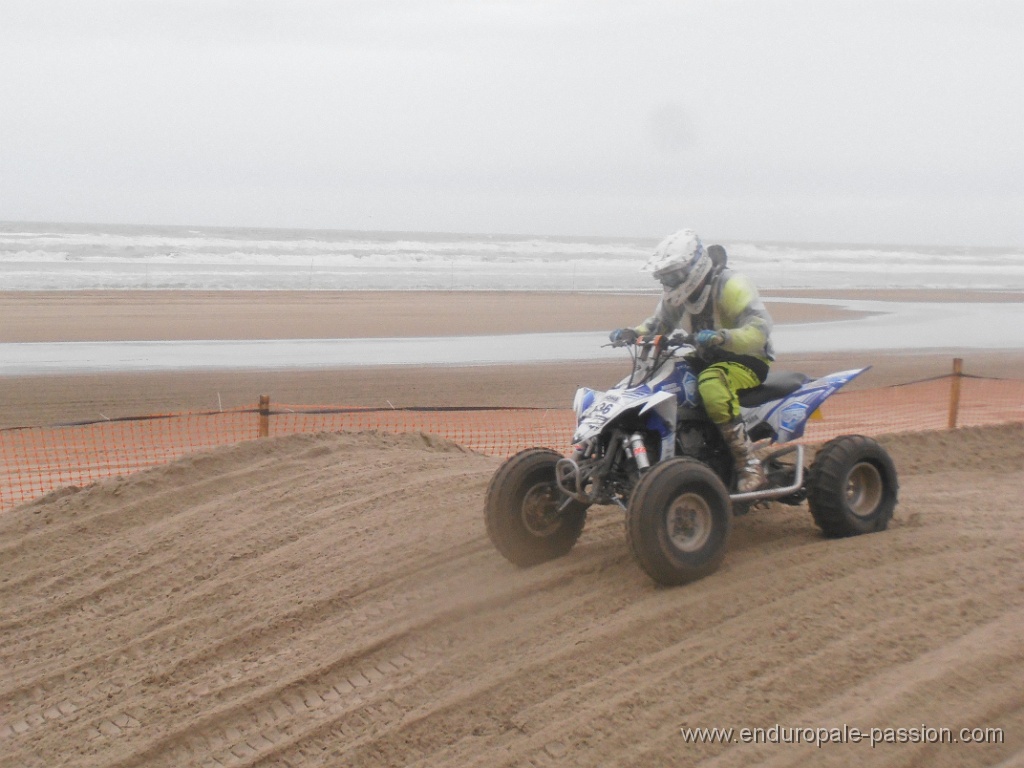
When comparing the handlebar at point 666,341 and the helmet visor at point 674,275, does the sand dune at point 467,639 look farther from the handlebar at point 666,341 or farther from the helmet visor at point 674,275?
the helmet visor at point 674,275

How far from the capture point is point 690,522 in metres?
5.38

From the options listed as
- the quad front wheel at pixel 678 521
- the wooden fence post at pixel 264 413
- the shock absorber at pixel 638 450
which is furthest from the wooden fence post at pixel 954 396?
the wooden fence post at pixel 264 413

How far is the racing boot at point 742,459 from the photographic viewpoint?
575 cm

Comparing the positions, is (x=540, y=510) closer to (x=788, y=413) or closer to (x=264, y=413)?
(x=788, y=413)

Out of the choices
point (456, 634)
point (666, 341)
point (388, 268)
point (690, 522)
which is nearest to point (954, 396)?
point (666, 341)

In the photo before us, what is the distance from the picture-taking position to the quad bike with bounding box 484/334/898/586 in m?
5.22

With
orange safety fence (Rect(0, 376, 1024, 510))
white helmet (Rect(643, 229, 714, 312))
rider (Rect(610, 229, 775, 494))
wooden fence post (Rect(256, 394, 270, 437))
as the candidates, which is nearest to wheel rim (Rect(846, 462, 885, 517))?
rider (Rect(610, 229, 775, 494))

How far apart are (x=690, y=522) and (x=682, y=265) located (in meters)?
1.48

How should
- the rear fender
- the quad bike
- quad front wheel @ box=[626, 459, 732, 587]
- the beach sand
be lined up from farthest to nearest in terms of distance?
1. the beach sand
2. the rear fender
3. the quad bike
4. quad front wheel @ box=[626, 459, 732, 587]

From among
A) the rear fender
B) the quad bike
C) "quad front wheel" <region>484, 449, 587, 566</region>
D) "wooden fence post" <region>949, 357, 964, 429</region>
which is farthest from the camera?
"wooden fence post" <region>949, 357, 964, 429</region>

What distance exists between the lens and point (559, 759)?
158 inches

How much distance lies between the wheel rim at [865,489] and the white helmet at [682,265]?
1.50 m

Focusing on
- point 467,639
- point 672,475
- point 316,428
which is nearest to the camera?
point 467,639

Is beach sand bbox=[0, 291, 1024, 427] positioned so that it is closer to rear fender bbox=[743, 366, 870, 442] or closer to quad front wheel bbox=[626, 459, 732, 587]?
rear fender bbox=[743, 366, 870, 442]
